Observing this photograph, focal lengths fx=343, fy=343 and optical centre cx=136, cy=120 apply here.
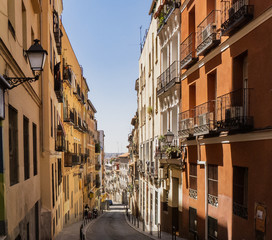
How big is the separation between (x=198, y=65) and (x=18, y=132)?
29.3 ft

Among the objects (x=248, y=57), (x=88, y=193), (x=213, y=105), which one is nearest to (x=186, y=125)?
(x=213, y=105)

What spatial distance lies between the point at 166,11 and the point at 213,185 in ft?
38.9

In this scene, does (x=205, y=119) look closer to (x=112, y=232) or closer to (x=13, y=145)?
(x=13, y=145)

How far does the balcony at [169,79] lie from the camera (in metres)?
18.7

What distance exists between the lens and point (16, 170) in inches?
339

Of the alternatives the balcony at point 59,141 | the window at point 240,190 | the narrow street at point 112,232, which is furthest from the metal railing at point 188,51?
the narrow street at point 112,232

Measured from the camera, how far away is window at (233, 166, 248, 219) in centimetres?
1084

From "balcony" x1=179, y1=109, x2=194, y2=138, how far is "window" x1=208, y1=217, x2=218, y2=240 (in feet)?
12.7

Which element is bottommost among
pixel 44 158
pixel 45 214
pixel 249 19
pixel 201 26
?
pixel 45 214

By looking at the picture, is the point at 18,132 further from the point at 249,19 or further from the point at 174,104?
the point at 174,104

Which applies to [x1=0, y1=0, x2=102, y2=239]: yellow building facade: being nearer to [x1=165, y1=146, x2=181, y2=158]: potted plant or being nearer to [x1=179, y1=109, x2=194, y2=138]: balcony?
[x1=165, y1=146, x2=181, y2=158]: potted plant

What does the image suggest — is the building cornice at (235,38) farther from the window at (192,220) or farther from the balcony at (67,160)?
the balcony at (67,160)

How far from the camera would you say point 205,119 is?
1316 cm

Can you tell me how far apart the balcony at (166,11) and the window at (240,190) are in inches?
414
